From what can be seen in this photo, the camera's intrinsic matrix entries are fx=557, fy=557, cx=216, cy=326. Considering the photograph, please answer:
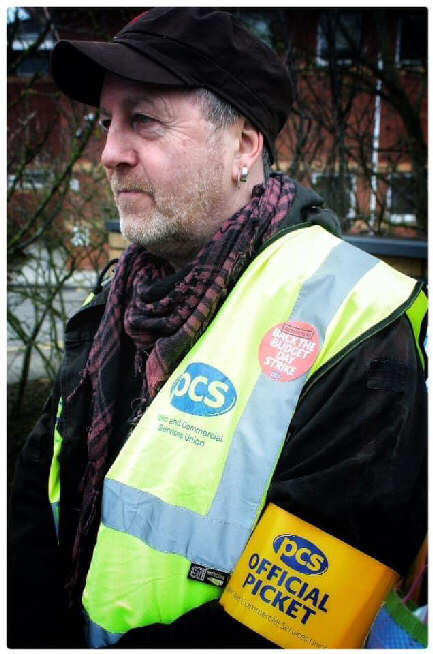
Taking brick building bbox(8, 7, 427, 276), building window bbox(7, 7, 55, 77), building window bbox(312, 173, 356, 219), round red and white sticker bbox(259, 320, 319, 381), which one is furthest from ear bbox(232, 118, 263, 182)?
building window bbox(312, 173, 356, 219)

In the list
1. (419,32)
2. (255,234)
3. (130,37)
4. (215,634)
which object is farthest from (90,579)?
(419,32)

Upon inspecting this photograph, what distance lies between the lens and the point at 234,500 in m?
1.38

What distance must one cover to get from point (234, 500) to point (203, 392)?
29 cm

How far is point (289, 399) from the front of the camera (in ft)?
4.64

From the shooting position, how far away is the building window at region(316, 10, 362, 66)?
555 centimetres

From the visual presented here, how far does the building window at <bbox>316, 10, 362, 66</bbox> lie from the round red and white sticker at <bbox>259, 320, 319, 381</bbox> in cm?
494

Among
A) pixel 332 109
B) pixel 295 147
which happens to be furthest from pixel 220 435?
pixel 295 147

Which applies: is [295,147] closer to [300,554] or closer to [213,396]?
[213,396]

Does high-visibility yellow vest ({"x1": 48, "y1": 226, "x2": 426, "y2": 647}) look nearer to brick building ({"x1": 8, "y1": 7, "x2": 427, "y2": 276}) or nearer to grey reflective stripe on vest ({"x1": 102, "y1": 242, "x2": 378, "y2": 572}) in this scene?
grey reflective stripe on vest ({"x1": 102, "y1": 242, "x2": 378, "y2": 572})

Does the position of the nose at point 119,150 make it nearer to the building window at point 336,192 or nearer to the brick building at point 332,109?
the brick building at point 332,109

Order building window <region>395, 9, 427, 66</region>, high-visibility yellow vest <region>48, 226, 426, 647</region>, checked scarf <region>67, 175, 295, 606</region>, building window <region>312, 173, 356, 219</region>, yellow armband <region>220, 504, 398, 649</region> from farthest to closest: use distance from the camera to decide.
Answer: building window <region>395, 9, 427, 66</region> < building window <region>312, 173, 356, 219</region> < checked scarf <region>67, 175, 295, 606</region> < high-visibility yellow vest <region>48, 226, 426, 647</region> < yellow armband <region>220, 504, 398, 649</region>

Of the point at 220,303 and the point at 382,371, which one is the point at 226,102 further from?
the point at 382,371

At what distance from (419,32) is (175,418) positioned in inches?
273
